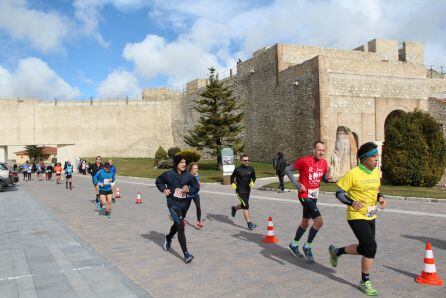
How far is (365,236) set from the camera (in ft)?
15.6

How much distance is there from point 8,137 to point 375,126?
45914mm

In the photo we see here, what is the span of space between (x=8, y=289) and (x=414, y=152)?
17.3m

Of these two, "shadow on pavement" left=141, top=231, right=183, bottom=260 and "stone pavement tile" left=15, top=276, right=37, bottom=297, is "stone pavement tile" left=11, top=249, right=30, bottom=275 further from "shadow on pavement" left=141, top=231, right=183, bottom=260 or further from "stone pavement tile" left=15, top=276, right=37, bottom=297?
"shadow on pavement" left=141, top=231, right=183, bottom=260

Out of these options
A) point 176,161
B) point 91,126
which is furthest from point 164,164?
point 176,161

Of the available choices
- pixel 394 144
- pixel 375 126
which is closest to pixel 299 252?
pixel 394 144

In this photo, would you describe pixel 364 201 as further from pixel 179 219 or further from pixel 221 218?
pixel 221 218

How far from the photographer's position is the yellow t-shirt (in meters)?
4.85

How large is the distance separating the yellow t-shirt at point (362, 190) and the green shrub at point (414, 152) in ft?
48.1

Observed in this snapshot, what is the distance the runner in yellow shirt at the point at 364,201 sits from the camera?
4.76 metres

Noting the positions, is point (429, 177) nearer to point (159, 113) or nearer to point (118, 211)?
point (118, 211)

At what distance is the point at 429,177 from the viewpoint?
18.2 m

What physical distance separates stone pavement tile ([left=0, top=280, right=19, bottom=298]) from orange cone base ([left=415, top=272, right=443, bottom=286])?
4.96 m

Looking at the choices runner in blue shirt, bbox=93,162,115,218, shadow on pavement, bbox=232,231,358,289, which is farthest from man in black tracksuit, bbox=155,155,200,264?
runner in blue shirt, bbox=93,162,115,218

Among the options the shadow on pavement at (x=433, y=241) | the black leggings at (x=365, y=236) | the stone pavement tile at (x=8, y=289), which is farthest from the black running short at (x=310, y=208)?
the stone pavement tile at (x=8, y=289)
